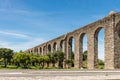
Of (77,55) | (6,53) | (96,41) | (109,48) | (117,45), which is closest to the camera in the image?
(117,45)

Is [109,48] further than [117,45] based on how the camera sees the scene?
Yes

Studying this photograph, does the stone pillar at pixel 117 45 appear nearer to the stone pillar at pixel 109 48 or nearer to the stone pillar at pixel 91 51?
the stone pillar at pixel 109 48

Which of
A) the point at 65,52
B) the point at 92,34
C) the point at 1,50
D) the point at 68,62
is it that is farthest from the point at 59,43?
the point at 92,34

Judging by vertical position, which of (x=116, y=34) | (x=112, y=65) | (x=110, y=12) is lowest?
(x=112, y=65)

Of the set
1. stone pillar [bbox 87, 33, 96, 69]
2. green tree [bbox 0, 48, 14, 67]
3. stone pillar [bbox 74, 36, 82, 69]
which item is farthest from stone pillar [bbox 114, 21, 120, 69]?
green tree [bbox 0, 48, 14, 67]

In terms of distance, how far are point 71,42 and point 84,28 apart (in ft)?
32.9

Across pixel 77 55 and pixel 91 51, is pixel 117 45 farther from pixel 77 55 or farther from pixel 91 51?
pixel 77 55

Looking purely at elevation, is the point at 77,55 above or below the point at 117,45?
below

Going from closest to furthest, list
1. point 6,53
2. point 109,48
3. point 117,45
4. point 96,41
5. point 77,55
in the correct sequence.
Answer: point 117,45
point 109,48
point 96,41
point 77,55
point 6,53

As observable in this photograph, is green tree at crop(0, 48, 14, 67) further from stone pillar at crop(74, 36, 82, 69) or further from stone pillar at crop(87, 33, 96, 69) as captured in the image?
stone pillar at crop(87, 33, 96, 69)

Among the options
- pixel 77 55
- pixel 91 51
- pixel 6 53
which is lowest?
pixel 77 55

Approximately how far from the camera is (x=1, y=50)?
192ft

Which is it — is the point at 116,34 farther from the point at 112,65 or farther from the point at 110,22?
the point at 112,65

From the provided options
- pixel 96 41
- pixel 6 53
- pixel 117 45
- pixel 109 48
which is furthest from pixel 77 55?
pixel 6 53
